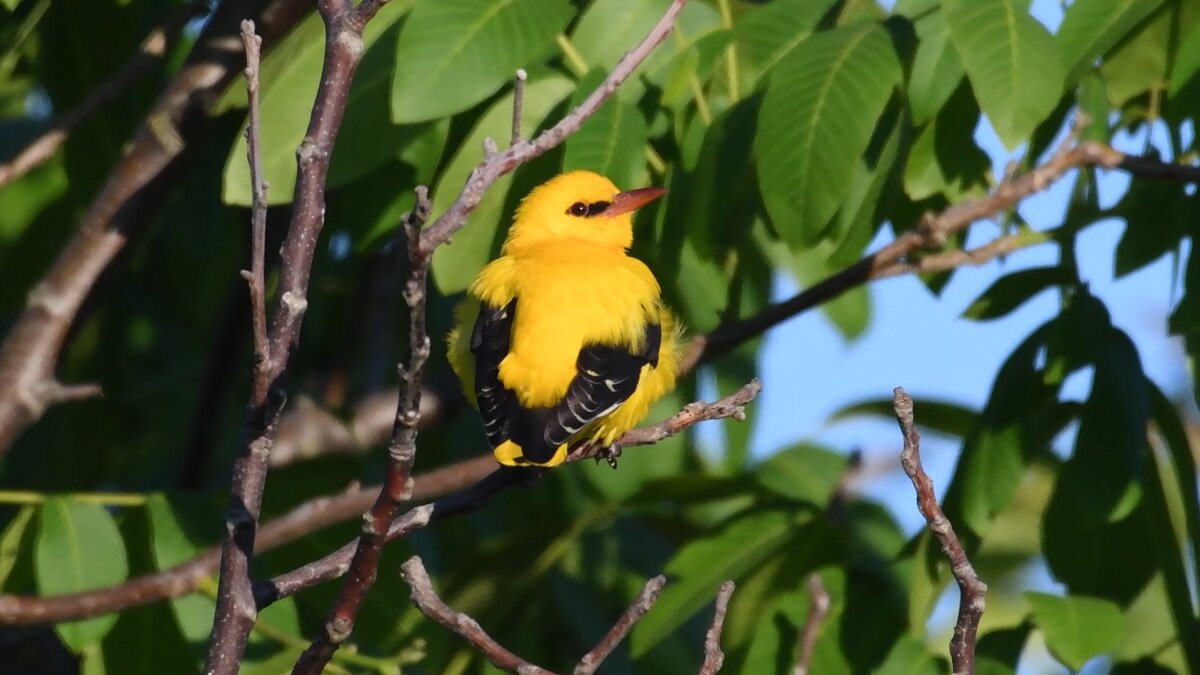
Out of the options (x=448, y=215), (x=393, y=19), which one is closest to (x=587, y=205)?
(x=393, y=19)

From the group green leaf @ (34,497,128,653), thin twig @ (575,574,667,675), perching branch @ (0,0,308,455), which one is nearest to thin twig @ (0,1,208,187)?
perching branch @ (0,0,308,455)

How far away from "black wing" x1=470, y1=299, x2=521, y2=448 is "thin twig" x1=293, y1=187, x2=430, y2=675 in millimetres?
1260

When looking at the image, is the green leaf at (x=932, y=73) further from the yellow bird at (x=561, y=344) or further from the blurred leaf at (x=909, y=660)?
the blurred leaf at (x=909, y=660)

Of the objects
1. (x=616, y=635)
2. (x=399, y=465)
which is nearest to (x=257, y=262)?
(x=399, y=465)

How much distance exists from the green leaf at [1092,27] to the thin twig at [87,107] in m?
2.61

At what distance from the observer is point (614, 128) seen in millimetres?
3848

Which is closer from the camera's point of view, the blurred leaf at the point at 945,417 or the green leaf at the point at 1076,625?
the green leaf at the point at 1076,625

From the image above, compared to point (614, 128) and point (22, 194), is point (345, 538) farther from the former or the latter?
point (22, 194)

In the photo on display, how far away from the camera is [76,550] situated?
12.8 ft

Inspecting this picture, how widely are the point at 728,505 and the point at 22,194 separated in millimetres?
2746

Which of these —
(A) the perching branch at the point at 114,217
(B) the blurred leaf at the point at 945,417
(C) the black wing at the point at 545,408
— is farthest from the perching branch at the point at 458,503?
(A) the perching branch at the point at 114,217

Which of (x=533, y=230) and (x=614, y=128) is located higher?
(x=614, y=128)

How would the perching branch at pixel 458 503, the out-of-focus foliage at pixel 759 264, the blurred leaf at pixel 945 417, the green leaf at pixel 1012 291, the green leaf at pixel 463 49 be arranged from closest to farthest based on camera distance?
the perching branch at pixel 458 503
the green leaf at pixel 463 49
the out-of-focus foliage at pixel 759 264
the green leaf at pixel 1012 291
the blurred leaf at pixel 945 417

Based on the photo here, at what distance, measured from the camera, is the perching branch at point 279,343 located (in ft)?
8.48
